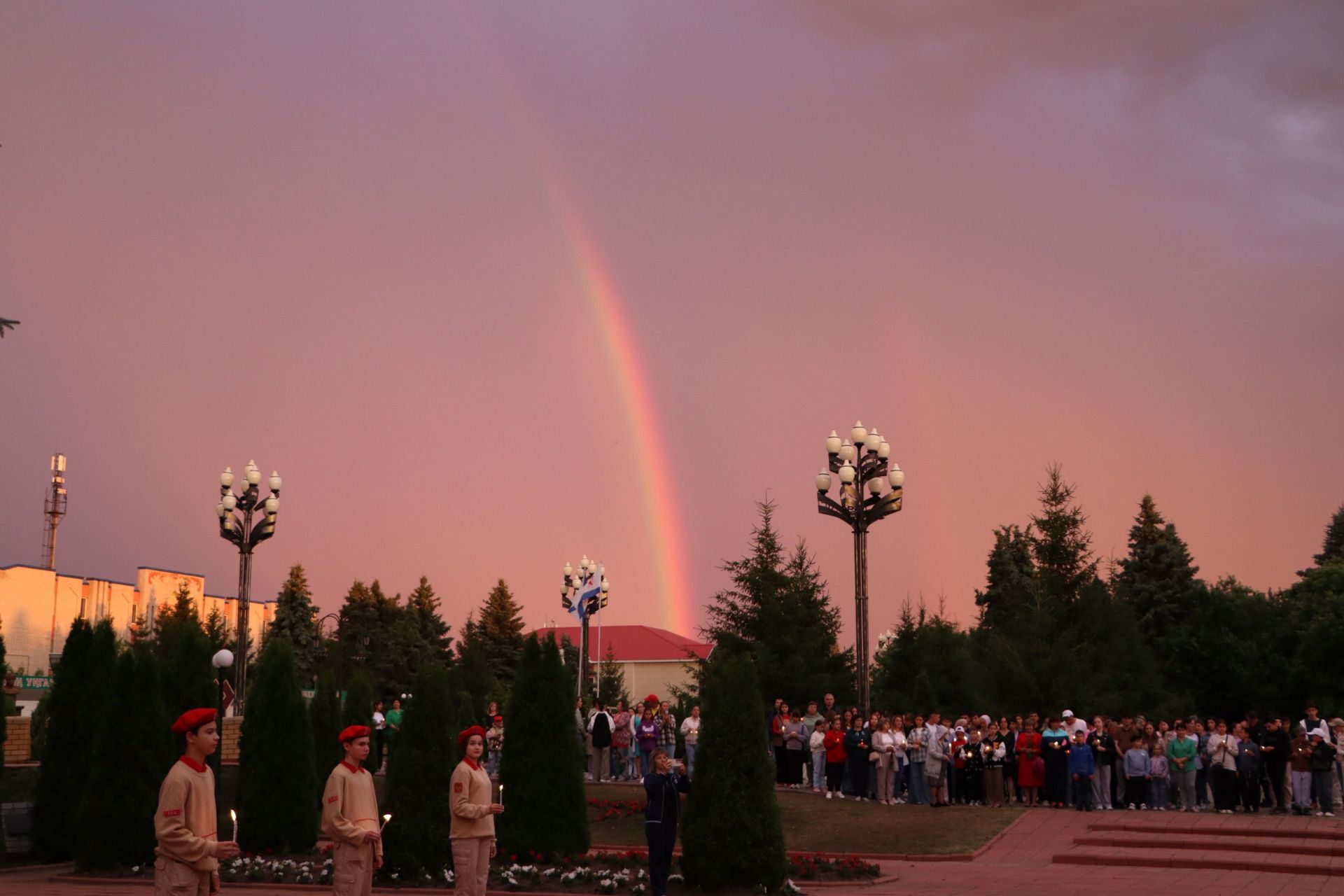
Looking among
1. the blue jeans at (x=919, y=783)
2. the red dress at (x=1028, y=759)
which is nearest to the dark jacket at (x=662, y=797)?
the blue jeans at (x=919, y=783)

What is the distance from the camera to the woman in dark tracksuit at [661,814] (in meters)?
13.9

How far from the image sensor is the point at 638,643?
90.9 m

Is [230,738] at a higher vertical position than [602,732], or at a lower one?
lower

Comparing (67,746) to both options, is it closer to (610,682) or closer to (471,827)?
(471,827)

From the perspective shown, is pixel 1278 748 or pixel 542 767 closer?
pixel 542 767

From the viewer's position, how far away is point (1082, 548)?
4234 cm

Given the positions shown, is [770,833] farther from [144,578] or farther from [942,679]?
[144,578]

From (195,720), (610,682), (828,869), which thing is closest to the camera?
(195,720)

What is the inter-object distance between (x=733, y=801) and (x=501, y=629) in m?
71.2

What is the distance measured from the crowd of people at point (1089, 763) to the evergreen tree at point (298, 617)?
63.8m

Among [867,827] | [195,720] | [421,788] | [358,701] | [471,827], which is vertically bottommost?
[867,827]

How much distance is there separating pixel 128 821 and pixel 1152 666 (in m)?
33.3

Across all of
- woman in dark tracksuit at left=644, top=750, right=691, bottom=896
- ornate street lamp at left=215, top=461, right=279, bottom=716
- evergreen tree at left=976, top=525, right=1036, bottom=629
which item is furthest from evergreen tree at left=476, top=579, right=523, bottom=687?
woman in dark tracksuit at left=644, top=750, right=691, bottom=896

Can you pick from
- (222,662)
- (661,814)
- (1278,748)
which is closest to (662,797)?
(661,814)
